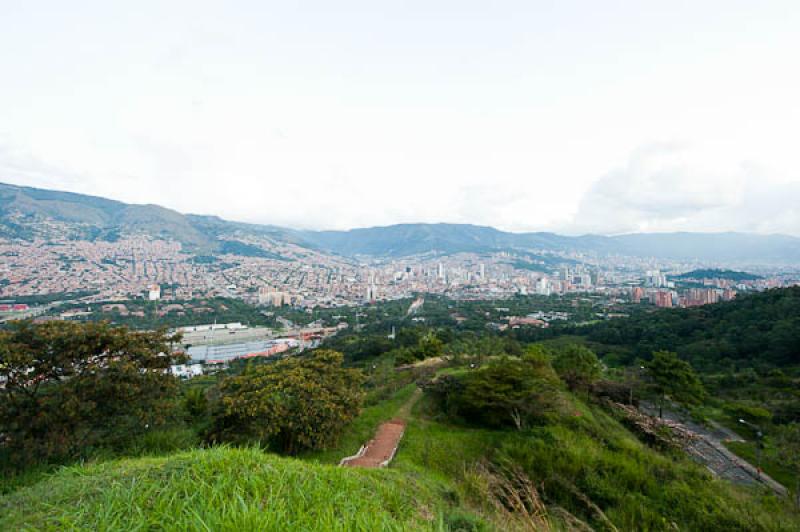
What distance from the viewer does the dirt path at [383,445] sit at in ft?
21.6

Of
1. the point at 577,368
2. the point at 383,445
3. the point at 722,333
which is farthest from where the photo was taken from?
the point at 722,333

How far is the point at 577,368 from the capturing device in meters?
14.2

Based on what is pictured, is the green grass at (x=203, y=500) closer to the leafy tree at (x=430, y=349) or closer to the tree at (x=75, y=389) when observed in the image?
the tree at (x=75, y=389)

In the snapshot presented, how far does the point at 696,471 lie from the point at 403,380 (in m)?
8.64

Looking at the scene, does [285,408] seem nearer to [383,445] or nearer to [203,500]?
[383,445]

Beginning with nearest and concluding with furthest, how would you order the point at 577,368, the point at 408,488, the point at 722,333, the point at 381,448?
the point at 408,488 < the point at 381,448 < the point at 577,368 < the point at 722,333

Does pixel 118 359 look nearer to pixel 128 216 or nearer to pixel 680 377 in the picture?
pixel 680 377

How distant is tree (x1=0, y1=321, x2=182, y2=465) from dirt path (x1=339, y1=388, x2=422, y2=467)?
3533 mm

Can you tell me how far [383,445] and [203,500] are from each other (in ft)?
21.4

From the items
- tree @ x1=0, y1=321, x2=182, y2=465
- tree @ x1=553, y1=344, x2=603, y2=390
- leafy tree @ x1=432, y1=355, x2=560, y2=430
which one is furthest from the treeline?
tree @ x1=0, y1=321, x2=182, y2=465

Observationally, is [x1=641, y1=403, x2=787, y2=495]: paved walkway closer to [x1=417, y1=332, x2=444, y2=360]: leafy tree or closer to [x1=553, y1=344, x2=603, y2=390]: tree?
[x1=553, y1=344, x2=603, y2=390]: tree

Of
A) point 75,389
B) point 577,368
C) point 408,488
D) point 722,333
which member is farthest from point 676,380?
point 722,333

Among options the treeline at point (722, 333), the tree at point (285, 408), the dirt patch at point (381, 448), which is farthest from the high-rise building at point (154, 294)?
the treeline at point (722, 333)

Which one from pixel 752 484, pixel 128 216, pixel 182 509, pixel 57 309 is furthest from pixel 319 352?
pixel 128 216
